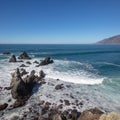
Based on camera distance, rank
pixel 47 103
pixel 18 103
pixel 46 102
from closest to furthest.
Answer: pixel 18 103 → pixel 47 103 → pixel 46 102

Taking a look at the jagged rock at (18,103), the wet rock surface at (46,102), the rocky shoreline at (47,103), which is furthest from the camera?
the jagged rock at (18,103)

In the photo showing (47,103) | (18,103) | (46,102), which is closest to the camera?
(18,103)

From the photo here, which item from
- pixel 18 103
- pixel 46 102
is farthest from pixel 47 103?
pixel 18 103

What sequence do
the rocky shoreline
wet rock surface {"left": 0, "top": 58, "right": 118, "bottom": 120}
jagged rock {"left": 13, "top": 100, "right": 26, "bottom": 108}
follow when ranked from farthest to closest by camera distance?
jagged rock {"left": 13, "top": 100, "right": 26, "bottom": 108}
wet rock surface {"left": 0, "top": 58, "right": 118, "bottom": 120}
the rocky shoreline

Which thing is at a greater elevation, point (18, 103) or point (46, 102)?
point (18, 103)

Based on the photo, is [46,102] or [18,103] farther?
[46,102]

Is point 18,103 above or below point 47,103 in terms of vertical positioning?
above

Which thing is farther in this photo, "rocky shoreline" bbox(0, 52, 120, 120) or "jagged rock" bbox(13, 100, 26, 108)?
"jagged rock" bbox(13, 100, 26, 108)

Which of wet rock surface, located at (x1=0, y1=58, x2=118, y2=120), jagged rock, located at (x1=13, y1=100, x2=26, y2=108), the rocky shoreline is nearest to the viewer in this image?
the rocky shoreline

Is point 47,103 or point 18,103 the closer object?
point 18,103

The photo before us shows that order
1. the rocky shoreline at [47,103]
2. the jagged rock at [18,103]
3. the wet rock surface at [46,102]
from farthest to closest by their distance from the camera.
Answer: the jagged rock at [18,103] < the wet rock surface at [46,102] < the rocky shoreline at [47,103]

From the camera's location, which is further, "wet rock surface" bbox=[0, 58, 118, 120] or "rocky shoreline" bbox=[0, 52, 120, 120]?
"wet rock surface" bbox=[0, 58, 118, 120]

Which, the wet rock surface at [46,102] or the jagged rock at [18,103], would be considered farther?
the jagged rock at [18,103]

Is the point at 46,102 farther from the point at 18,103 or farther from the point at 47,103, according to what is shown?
the point at 18,103
